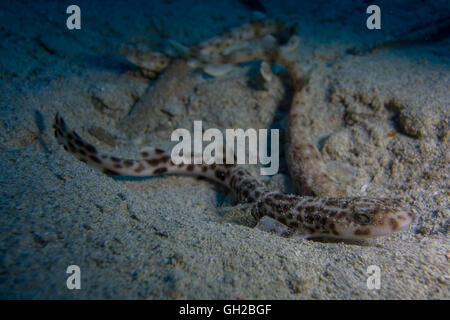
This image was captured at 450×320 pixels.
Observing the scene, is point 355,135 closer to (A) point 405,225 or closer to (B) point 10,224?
(A) point 405,225

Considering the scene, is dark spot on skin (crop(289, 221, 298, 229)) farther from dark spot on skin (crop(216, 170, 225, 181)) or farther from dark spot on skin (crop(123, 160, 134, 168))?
dark spot on skin (crop(123, 160, 134, 168))

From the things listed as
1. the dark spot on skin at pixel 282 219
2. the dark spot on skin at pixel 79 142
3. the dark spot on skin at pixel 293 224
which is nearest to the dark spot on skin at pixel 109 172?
the dark spot on skin at pixel 79 142

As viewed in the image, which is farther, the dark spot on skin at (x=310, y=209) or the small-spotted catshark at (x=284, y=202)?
the dark spot on skin at (x=310, y=209)

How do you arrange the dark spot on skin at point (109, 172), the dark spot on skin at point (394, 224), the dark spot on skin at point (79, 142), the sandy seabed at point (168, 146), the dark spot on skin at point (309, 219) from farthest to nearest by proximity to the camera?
the dark spot on skin at point (109, 172) < the dark spot on skin at point (79, 142) < the dark spot on skin at point (309, 219) < the dark spot on skin at point (394, 224) < the sandy seabed at point (168, 146)

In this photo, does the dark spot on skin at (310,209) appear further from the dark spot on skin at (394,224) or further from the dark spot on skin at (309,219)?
the dark spot on skin at (394,224)

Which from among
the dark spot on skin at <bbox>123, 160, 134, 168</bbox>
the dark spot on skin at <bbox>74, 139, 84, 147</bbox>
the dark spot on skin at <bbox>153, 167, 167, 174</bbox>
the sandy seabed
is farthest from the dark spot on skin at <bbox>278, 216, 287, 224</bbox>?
the dark spot on skin at <bbox>74, 139, 84, 147</bbox>

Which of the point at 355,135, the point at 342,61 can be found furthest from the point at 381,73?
the point at 355,135

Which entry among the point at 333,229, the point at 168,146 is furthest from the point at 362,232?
the point at 168,146

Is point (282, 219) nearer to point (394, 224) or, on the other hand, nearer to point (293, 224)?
point (293, 224)
